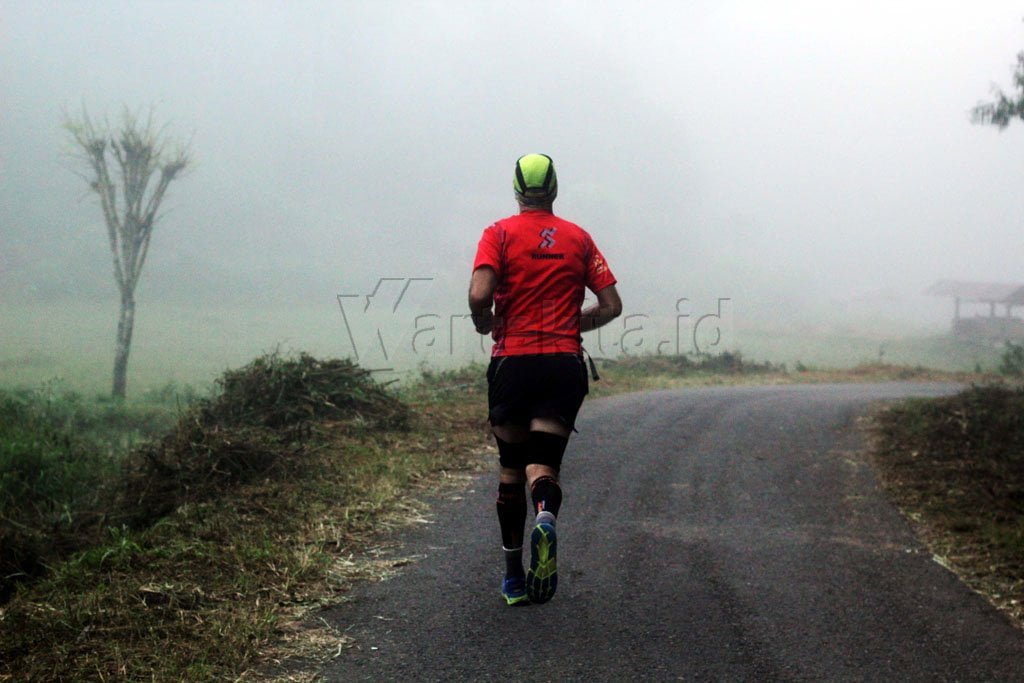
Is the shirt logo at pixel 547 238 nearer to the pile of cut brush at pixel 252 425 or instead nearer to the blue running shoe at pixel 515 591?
the blue running shoe at pixel 515 591

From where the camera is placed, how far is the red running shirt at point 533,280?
4855 millimetres

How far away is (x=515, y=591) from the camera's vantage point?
206 inches


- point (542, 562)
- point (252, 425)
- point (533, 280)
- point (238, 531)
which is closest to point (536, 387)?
point (533, 280)

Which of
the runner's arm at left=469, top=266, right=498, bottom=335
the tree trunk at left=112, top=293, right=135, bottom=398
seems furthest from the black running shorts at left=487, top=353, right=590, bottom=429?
the tree trunk at left=112, top=293, right=135, bottom=398

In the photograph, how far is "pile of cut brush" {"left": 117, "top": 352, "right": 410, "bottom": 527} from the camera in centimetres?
824

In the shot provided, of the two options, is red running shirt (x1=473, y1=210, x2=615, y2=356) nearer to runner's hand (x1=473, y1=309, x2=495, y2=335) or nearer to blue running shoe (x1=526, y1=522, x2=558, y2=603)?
runner's hand (x1=473, y1=309, x2=495, y2=335)

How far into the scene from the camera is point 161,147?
26.3m

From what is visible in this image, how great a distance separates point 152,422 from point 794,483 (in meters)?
14.0

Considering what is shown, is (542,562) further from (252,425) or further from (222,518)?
(252,425)

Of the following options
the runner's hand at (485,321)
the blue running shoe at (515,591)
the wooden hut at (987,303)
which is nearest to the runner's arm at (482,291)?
the runner's hand at (485,321)

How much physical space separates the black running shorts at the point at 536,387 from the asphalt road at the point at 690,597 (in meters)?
1.15

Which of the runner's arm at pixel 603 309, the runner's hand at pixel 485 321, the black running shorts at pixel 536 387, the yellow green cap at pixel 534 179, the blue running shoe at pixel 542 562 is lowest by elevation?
the blue running shoe at pixel 542 562

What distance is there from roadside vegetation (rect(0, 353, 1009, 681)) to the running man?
1420mm

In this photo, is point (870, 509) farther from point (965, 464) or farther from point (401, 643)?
point (401, 643)
